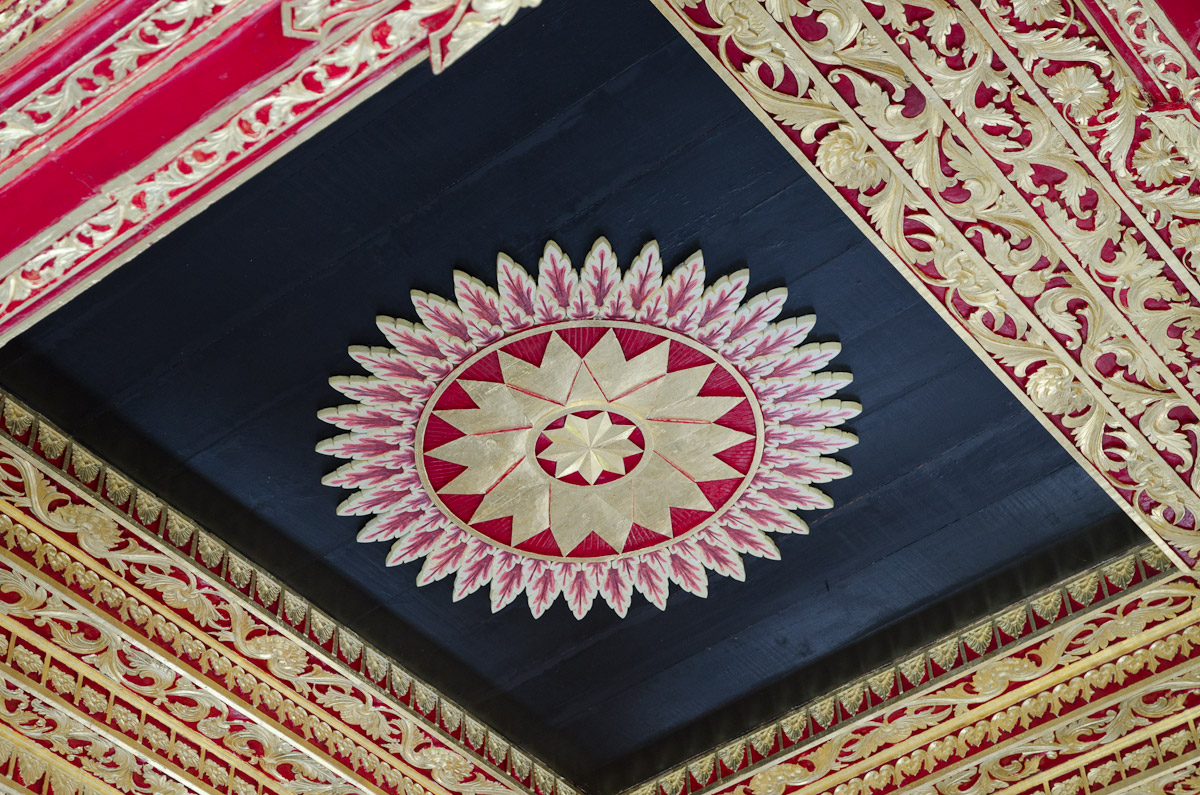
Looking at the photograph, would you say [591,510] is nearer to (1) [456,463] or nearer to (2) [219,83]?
(1) [456,463]

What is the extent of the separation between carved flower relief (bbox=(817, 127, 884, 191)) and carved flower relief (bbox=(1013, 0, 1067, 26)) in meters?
0.46

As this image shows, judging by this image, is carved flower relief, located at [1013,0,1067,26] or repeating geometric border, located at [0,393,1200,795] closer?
carved flower relief, located at [1013,0,1067,26]

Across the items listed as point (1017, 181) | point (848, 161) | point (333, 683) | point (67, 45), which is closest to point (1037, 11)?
point (1017, 181)

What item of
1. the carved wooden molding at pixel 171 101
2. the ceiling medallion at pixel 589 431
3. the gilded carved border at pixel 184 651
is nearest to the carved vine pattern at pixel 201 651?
the gilded carved border at pixel 184 651

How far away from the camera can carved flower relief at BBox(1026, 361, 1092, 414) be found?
3.89 metres

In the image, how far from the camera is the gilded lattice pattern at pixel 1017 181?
128 inches

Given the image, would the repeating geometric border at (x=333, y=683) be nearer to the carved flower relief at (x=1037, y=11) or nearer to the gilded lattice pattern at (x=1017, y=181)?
the gilded lattice pattern at (x=1017, y=181)

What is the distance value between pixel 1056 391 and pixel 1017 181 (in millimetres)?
730

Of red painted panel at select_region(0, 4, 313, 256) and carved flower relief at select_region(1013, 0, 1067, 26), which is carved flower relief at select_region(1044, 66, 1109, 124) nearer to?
carved flower relief at select_region(1013, 0, 1067, 26)

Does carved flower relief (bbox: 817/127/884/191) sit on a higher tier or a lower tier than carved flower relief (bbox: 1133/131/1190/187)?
higher

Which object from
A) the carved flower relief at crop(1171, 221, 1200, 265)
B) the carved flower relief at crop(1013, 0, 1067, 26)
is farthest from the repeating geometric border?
the carved flower relief at crop(1013, 0, 1067, 26)

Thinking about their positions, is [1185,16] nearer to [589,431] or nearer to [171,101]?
[589,431]

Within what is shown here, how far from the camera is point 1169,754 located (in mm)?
4375

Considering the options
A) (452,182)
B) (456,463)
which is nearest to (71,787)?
(456,463)
